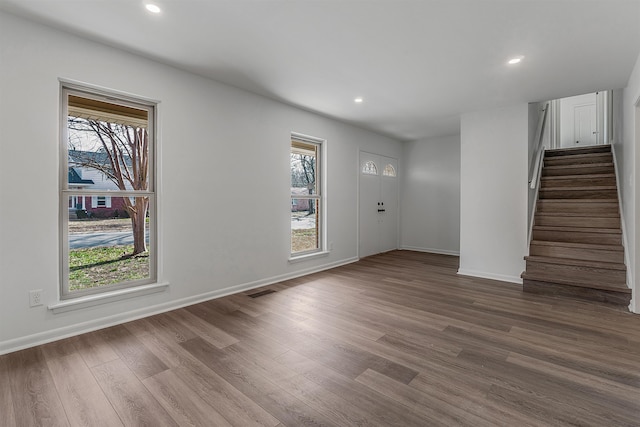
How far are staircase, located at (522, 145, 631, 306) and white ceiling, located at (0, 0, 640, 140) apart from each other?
1.59 meters

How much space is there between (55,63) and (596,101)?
361 inches

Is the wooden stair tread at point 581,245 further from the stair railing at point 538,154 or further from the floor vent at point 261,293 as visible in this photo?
the floor vent at point 261,293

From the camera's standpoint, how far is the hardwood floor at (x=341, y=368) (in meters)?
1.60

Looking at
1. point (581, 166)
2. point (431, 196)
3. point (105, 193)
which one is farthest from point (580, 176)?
point (105, 193)

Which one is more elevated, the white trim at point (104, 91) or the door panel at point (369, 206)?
the white trim at point (104, 91)

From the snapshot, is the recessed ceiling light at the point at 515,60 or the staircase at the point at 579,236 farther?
the staircase at the point at 579,236

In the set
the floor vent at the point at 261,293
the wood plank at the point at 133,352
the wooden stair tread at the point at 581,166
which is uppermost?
the wooden stair tread at the point at 581,166

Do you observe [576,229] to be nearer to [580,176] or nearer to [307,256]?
[580,176]

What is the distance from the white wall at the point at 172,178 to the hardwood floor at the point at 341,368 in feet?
1.03

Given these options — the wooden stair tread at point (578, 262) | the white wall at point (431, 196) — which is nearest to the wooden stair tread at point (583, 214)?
the wooden stair tread at point (578, 262)

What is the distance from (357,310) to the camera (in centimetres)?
310

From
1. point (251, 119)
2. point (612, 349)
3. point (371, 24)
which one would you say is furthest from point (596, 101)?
point (251, 119)

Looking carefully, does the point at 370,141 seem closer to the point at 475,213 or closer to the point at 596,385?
the point at 475,213

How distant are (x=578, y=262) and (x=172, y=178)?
191 inches
